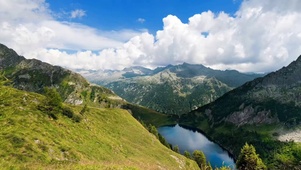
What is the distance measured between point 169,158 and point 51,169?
7050 cm

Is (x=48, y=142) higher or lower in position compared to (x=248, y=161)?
higher

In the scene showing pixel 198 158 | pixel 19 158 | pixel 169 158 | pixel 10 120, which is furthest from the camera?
pixel 198 158

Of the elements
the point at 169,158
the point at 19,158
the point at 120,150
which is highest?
the point at 19,158

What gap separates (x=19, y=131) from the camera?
1724 inches

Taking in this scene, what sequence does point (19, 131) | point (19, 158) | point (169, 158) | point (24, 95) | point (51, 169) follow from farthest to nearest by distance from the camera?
point (169, 158) < point (24, 95) < point (19, 131) < point (19, 158) < point (51, 169)

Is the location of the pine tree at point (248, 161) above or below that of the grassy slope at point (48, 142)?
below

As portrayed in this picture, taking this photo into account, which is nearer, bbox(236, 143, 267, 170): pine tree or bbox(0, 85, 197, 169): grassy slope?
bbox(0, 85, 197, 169): grassy slope

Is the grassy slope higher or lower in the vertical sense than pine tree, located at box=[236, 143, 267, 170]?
higher

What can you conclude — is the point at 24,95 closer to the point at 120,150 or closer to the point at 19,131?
the point at 19,131

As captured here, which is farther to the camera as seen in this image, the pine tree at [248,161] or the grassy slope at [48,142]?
the pine tree at [248,161]

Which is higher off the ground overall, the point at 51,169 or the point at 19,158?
the point at 51,169

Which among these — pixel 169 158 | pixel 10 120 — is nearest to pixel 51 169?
pixel 10 120

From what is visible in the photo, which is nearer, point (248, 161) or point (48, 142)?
point (48, 142)

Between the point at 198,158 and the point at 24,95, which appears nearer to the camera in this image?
the point at 24,95
